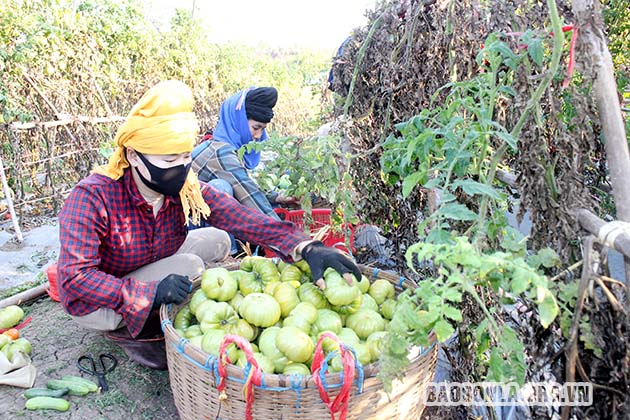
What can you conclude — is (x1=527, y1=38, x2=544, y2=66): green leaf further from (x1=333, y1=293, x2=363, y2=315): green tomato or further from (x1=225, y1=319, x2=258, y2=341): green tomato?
(x1=225, y1=319, x2=258, y2=341): green tomato

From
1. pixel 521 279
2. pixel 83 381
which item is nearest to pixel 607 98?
pixel 521 279

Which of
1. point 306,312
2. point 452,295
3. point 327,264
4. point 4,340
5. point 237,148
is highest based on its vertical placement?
point 237,148

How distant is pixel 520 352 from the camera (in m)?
1.23

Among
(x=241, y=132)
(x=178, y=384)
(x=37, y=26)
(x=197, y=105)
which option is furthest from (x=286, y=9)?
(x=178, y=384)

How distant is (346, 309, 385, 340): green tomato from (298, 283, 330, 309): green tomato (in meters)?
0.14

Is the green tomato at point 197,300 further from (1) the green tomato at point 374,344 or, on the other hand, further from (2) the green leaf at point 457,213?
(2) the green leaf at point 457,213

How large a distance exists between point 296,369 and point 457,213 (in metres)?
0.84

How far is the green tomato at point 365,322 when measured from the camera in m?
2.02

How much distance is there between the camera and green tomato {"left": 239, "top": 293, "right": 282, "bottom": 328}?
1.98m

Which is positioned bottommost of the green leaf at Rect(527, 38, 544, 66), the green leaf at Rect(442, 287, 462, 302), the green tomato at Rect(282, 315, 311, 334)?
the green tomato at Rect(282, 315, 311, 334)

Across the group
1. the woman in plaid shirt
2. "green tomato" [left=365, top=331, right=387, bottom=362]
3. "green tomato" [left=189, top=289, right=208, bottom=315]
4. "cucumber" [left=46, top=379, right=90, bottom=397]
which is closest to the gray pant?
the woman in plaid shirt

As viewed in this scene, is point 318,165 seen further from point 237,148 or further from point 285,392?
point 237,148

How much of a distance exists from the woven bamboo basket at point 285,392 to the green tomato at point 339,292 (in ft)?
1.32

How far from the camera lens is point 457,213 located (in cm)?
139
